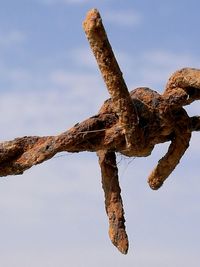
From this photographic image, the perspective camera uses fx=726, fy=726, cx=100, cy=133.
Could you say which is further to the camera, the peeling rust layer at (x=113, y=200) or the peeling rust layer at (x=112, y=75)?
the peeling rust layer at (x=113, y=200)

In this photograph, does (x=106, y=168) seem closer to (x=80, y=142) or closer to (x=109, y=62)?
(x=80, y=142)

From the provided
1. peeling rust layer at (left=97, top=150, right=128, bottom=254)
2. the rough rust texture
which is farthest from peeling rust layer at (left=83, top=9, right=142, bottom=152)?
peeling rust layer at (left=97, top=150, right=128, bottom=254)

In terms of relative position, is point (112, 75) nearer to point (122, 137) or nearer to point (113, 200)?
point (122, 137)

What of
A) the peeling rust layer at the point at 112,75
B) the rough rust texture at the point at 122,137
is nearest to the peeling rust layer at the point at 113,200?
the rough rust texture at the point at 122,137

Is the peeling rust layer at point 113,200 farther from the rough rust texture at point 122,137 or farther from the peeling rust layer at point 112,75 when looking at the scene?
the peeling rust layer at point 112,75

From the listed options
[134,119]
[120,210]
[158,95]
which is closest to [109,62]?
[134,119]

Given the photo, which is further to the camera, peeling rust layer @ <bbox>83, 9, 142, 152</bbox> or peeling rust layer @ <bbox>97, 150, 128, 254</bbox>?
peeling rust layer @ <bbox>97, 150, 128, 254</bbox>

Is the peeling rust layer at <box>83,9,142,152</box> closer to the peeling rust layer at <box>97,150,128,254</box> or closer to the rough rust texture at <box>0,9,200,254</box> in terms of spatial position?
the rough rust texture at <box>0,9,200,254</box>

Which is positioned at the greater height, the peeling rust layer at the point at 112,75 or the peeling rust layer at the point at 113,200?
the peeling rust layer at the point at 112,75

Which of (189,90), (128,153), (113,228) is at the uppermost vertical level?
(189,90)
